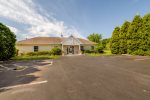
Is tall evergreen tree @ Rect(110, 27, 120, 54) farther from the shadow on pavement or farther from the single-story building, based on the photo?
the shadow on pavement

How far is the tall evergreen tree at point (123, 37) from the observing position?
107 feet

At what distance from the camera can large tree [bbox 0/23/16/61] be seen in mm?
24806

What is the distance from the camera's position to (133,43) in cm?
2922

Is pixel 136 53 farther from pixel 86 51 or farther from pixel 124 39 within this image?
pixel 86 51

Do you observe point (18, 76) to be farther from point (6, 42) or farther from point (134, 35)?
point (134, 35)

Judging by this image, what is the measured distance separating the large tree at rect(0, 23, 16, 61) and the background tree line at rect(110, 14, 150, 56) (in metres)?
22.7

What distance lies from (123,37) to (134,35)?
13.5 feet

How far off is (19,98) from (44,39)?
3811 centimetres

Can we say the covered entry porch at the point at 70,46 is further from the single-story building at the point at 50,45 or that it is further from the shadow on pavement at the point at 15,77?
the shadow on pavement at the point at 15,77

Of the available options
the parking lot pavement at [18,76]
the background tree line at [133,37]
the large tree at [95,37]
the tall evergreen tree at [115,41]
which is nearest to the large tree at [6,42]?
the parking lot pavement at [18,76]

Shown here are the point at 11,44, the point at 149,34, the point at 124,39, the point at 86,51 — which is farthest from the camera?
the point at 86,51

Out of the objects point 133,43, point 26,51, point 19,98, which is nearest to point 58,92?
point 19,98

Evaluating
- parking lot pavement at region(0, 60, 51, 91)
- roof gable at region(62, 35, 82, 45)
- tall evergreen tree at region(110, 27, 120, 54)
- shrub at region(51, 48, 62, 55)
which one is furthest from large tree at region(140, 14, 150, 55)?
parking lot pavement at region(0, 60, 51, 91)

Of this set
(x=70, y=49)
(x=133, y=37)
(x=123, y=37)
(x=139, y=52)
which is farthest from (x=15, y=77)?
(x=70, y=49)
